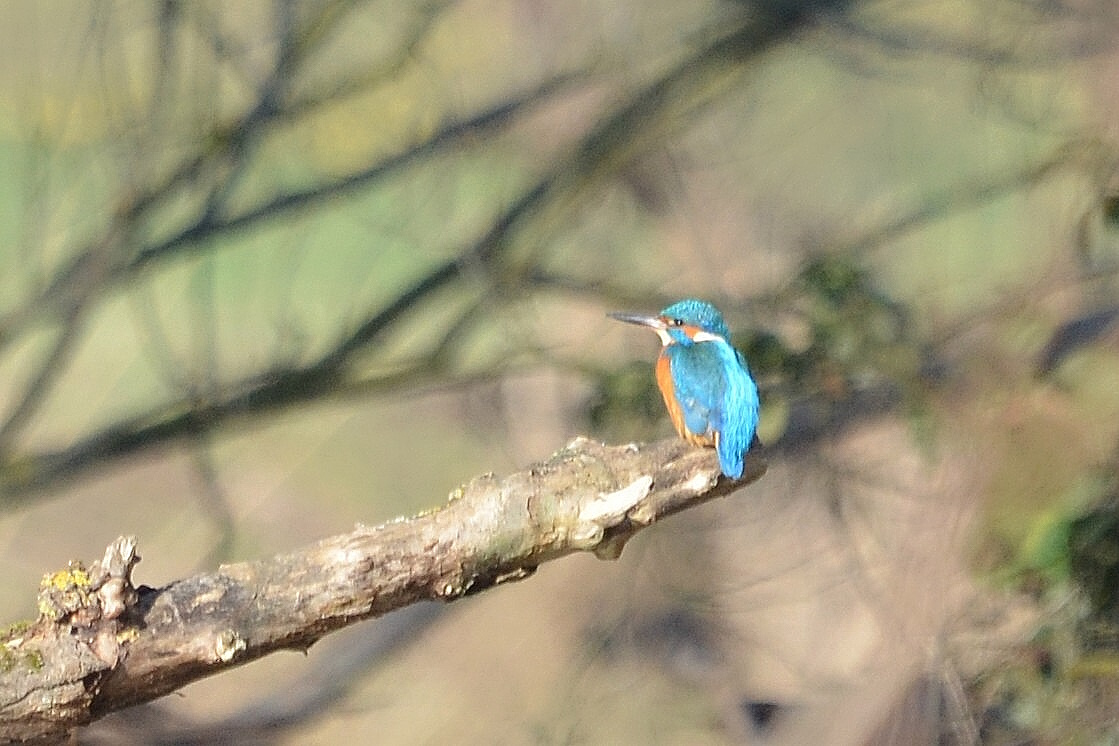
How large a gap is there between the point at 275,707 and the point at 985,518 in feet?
8.89

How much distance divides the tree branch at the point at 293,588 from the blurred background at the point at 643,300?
85.3 inches

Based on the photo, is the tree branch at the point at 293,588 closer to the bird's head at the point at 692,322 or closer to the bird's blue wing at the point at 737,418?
the bird's blue wing at the point at 737,418

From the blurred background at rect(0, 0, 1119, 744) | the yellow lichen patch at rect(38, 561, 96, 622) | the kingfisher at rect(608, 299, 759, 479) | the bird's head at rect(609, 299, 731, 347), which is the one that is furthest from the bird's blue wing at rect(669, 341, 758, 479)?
the yellow lichen patch at rect(38, 561, 96, 622)

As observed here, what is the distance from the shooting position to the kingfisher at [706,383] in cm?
315

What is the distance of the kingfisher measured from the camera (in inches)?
124

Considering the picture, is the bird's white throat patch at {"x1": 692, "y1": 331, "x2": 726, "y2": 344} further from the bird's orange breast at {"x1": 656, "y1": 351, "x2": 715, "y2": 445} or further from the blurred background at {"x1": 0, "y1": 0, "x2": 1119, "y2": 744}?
the blurred background at {"x1": 0, "y1": 0, "x2": 1119, "y2": 744}

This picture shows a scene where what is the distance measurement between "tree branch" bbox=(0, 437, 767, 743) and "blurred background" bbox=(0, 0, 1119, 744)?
217cm

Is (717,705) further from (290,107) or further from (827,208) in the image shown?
(290,107)

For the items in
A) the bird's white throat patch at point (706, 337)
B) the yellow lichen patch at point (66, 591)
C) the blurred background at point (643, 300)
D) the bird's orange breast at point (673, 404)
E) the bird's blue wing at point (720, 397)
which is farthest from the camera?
the blurred background at point (643, 300)

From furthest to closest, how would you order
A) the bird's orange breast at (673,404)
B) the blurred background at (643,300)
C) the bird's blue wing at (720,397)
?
the blurred background at (643,300) < the bird's orange breast at (673,404) < the bird's blue wing at (720,397)

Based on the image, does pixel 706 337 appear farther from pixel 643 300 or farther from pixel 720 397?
pixel 643 300

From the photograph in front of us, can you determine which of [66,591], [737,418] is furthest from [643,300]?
[66,591]

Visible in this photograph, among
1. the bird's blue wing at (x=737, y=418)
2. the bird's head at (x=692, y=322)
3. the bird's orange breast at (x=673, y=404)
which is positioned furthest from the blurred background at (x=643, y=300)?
the bird's blue wing at (x=737, y=418)

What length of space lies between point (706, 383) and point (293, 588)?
5.68 ft
